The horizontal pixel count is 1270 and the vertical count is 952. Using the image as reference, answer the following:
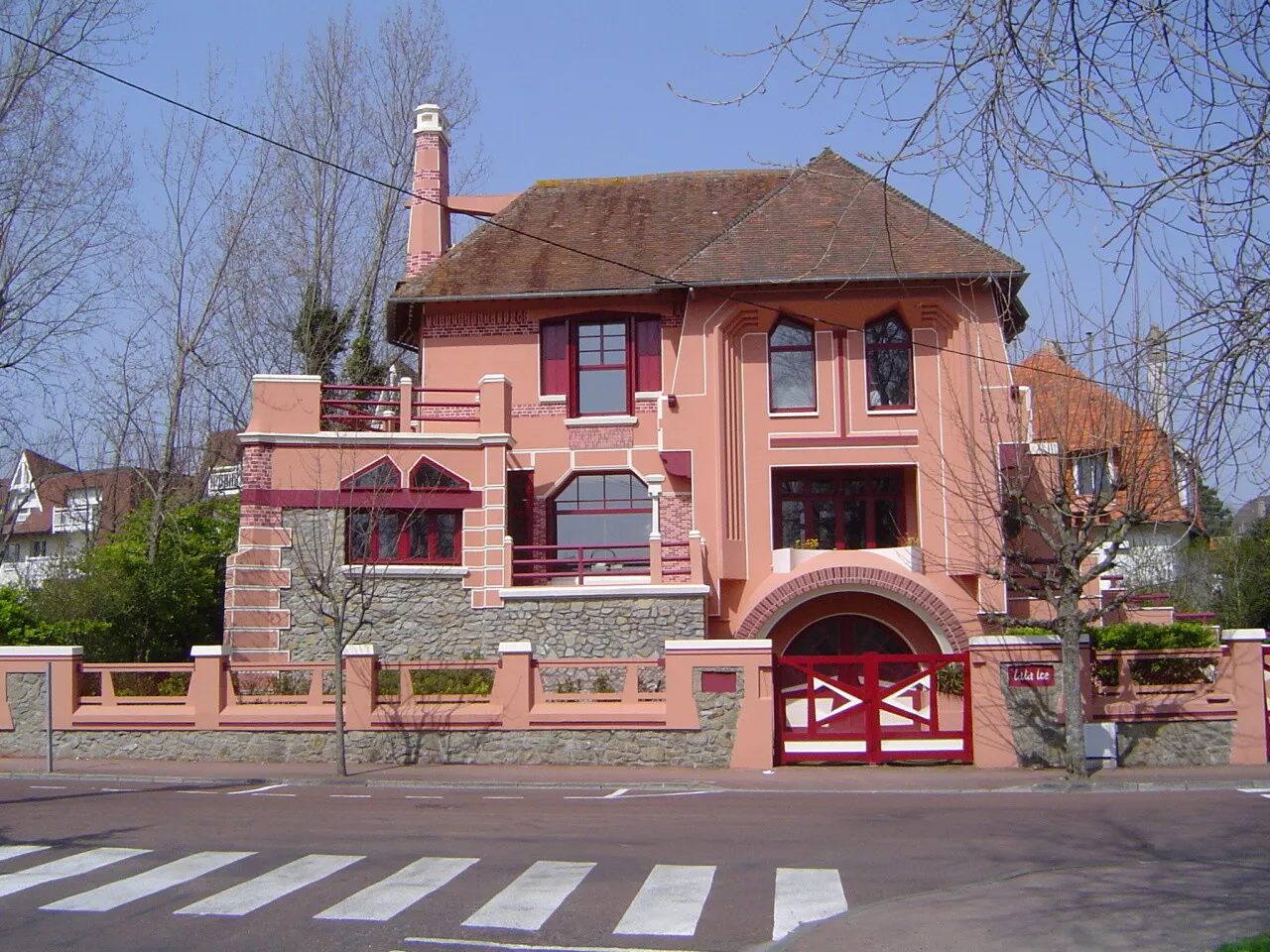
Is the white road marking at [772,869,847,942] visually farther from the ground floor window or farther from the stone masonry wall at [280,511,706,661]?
the ground floor window

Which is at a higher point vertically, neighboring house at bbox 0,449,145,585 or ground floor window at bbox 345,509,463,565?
neighboring house at bbox 0,449,145,585

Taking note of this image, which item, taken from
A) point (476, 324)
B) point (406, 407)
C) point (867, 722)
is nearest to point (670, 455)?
point (406, 407)

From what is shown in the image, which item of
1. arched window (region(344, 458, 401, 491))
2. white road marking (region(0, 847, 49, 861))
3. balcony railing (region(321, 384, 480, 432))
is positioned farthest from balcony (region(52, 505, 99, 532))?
white road marking (region(0, 847, 49, 861))

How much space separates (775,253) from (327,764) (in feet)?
43.5

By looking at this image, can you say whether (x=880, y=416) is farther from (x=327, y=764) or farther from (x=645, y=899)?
(x=645, y=899)

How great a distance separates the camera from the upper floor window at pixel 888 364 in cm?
2705

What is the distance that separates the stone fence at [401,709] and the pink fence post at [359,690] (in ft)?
0.07

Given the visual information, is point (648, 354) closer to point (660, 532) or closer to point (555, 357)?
point (555, 357)

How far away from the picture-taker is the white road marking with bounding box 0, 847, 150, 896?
10.0 metres

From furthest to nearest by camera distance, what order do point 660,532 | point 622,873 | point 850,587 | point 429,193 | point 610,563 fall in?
point 429,193, point 660,532, point 610,563, point 850,587, point 622,873

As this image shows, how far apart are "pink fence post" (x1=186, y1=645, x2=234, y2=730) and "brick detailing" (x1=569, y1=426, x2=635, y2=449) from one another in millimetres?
9669

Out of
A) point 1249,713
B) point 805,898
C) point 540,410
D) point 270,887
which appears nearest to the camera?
point 805,898

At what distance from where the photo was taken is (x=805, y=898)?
9.45 meters

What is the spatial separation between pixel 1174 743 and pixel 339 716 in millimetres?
12077
